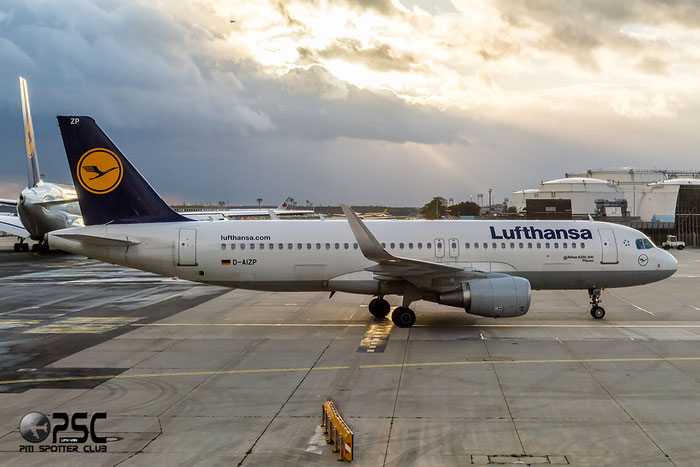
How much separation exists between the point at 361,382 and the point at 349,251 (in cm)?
824

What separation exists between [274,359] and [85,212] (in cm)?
1025

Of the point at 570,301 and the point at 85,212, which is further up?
the point at 85,212

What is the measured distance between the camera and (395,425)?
11344 millimetres

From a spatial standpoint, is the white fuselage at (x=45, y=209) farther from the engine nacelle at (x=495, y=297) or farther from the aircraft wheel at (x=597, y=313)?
the aircraft wheel at (x=597, y=313)

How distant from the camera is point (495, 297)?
62.6ft

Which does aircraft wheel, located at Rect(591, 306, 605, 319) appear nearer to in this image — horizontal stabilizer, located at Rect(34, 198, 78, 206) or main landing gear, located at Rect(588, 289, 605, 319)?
main landing gear, located at Rect(588, 289, 605, 319)

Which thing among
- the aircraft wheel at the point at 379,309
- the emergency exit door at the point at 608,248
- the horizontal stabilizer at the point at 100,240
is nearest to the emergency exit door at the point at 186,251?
the horizontal stabilizer at the point at 100,240

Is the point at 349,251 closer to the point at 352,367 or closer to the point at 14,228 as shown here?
the point at 352,367

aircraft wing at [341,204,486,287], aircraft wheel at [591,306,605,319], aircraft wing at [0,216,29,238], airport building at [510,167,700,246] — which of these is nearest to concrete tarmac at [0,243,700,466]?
aircraft wheel at [591,306,605,319]

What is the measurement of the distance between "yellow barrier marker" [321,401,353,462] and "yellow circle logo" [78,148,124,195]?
45.4 feet

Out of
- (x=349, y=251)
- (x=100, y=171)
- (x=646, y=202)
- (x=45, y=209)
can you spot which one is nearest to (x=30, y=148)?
(x=45, y=209)

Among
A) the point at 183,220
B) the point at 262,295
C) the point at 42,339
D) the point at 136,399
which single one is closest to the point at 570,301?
the point at 262,295

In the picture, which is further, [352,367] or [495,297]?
[495,297]

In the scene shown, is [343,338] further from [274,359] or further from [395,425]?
[395,425]
